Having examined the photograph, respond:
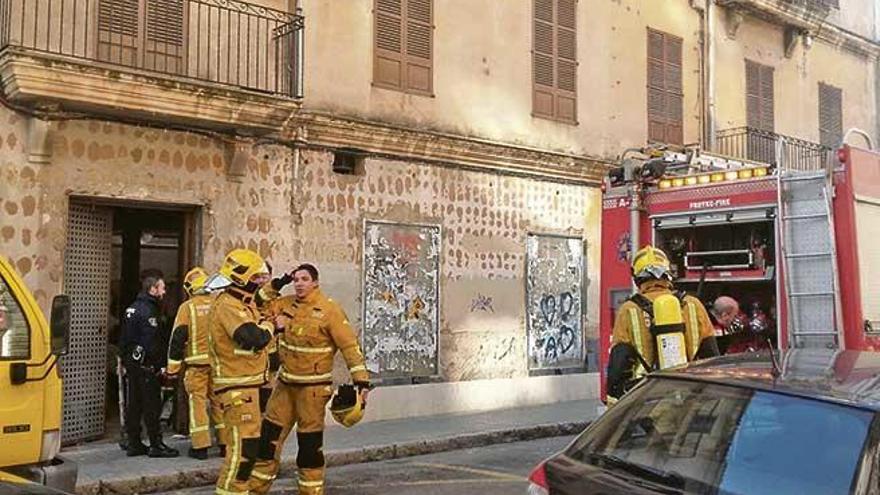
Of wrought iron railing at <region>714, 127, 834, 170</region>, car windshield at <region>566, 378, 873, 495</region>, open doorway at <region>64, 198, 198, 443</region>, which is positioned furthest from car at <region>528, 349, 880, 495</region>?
wrought iron railing at <region>714, 127, 834, 170</region>

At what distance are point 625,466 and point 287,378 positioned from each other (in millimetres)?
3496

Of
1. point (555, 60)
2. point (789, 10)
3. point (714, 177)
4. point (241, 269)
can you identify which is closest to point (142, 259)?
point (241, 269)

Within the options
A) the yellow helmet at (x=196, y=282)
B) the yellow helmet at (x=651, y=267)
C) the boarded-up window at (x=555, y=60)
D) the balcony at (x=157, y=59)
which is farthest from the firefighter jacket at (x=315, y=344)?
the boarded-up window at (x=555, y=60)

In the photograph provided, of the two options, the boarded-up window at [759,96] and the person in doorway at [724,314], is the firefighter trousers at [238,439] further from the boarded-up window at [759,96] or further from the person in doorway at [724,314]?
the boarded-up window at [759,96]

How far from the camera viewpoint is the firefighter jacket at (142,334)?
9102 mm

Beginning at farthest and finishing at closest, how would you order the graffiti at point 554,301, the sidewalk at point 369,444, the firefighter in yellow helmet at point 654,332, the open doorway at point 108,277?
1. the graffiti at point 554,301
2. the open doorway at point 108,277
3. the sidewalk at point 369,444
4. the firefighter in yellow helmet at point 654,332

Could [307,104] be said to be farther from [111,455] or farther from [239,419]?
[239,419]

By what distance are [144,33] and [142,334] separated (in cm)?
346

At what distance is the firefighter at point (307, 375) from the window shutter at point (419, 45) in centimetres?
655

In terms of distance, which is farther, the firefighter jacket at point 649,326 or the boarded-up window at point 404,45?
the boarded-up window at point 404,45

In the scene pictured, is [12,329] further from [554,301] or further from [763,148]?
[763,148]

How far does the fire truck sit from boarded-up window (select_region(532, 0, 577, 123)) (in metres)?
5.09

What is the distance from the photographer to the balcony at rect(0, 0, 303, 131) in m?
8.96

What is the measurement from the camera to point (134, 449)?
356 inches
